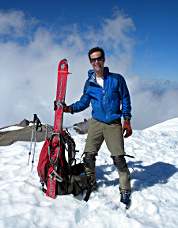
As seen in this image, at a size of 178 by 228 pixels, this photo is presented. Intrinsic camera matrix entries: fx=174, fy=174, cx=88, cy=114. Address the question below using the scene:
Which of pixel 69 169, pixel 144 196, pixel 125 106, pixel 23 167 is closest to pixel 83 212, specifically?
pixel 69 169

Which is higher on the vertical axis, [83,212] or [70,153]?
[70,153]

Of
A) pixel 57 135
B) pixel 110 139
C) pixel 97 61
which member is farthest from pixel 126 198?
pixel 97 61

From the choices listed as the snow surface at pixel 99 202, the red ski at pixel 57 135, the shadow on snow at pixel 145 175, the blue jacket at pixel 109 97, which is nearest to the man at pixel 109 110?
the blue jacket at pixel 109 97

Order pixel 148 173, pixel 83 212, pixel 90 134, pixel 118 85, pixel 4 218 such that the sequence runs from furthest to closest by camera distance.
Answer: pixel 148 173 → pixel 90 134 → pixel 118 85 → pixel 83 212 → pixel 4 218

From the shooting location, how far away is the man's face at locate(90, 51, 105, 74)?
3256 millimetres

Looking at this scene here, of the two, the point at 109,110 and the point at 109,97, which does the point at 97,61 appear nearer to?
the point at 109,97

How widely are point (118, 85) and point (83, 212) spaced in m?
2.26

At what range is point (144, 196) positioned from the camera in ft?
11.3

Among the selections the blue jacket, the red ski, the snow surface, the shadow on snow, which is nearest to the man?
the blue jacket

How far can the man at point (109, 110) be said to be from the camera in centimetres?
322

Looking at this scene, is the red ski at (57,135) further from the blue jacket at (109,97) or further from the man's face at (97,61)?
the man's face at (97,61)

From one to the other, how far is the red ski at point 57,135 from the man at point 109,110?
1.02 feet

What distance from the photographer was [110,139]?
328 centimetres

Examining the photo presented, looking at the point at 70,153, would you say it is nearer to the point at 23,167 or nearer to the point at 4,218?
the point at 4,218
